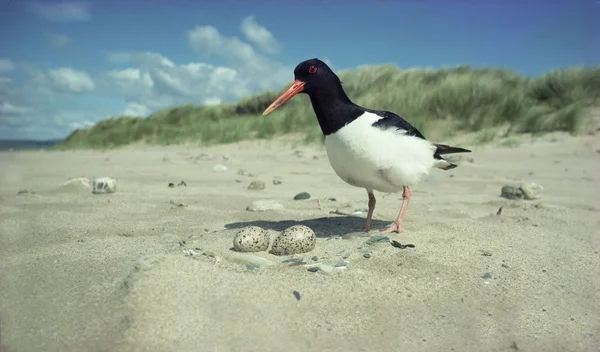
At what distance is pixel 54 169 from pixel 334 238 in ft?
22.1

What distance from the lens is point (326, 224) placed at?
391 centimetres

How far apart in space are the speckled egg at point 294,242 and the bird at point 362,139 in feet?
2.35

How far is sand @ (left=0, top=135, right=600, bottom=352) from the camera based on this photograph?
79.2 inches

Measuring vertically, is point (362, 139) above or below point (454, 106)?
below

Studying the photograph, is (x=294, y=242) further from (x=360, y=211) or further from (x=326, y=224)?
(x=360, y=211)

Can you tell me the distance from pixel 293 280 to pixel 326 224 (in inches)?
57.9

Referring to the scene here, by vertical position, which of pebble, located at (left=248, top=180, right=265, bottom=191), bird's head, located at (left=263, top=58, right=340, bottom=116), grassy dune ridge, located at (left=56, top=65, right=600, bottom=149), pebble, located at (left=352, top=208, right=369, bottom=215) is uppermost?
grassy dune ridge, located at (left=56, top=65, right=600, bottom=149)

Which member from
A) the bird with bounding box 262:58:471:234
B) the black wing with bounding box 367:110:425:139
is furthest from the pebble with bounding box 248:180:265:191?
the black wing with bounding box 367:110:425:139

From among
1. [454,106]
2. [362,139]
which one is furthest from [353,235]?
[454,106]

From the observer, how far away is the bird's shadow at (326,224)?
144 inches

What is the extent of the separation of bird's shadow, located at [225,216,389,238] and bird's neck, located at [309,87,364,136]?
28.3 inches

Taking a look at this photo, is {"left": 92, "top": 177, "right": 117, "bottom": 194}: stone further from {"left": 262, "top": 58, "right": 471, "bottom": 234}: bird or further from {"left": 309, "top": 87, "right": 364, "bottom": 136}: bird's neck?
{"left": 309, "top": 87, "right": 364, "bottom": 136}: bird's neck

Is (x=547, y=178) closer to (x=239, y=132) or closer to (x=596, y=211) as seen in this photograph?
(x=596, y=211)

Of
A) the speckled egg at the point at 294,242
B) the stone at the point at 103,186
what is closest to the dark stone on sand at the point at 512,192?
the speckled egg at the point at 294,242
